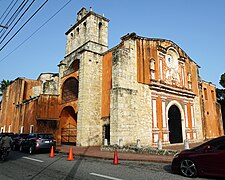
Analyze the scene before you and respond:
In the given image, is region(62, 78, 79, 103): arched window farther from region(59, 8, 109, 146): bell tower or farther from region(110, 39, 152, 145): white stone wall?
region(110, 39, 152, 145): white stone wall

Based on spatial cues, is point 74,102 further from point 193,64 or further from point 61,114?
point 193,64

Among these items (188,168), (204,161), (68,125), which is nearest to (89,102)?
(68,125)

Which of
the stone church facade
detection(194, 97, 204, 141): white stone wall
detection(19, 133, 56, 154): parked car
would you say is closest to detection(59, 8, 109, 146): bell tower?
the stone church facade

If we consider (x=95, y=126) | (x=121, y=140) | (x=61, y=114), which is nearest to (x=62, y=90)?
(x=61, y=114)

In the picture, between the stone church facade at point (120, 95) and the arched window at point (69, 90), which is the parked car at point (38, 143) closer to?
the stone church facade at point (120, 95)

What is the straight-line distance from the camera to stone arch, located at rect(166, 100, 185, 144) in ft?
67.5

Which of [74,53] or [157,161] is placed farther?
[74,53]

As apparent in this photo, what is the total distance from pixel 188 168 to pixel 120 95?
10.4 meters

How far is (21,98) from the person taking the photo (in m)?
35.5

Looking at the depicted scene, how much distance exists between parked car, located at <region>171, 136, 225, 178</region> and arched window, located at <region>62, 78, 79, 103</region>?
1811cm

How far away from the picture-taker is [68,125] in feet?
78.1

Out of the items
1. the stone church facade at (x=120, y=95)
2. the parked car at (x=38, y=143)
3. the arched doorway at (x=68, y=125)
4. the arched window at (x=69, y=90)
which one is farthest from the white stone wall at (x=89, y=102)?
the parked car at (x=38, y=143)

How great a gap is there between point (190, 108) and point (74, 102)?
14140 millimetres

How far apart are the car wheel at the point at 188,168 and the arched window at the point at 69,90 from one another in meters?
18.1
